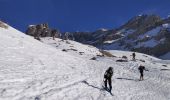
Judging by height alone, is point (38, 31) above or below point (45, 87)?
above

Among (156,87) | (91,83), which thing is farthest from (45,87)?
(156,87)

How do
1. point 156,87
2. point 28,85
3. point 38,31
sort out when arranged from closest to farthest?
point 28,85 → point 156,87 → point 38,31

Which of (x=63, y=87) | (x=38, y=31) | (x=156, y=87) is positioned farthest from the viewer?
(x=38, y=31)

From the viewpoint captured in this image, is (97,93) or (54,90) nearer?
(54,90)

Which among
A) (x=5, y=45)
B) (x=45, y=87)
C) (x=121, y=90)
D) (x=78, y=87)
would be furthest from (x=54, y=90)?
(x=5, y=45)

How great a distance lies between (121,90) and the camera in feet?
102

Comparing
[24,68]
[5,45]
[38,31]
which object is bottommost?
[24,68]

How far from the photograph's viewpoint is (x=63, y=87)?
2733 centimetres

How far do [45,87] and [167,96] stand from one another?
11.0 metres

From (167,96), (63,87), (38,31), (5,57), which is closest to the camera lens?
(63,87)

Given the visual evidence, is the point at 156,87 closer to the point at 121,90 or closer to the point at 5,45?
the point at 121,90

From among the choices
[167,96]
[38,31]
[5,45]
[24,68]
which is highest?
[38,31]

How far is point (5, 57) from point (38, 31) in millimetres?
104343

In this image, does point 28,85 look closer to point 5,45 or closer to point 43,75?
point 43,75
